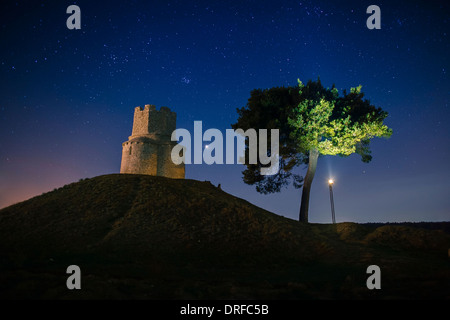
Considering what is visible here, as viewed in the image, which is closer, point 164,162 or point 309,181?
point 309,181

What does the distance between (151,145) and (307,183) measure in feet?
64.9

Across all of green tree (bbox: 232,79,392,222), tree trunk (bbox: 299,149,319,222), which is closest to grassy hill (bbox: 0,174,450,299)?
tree trunk (bbox: 299,149,319,222)

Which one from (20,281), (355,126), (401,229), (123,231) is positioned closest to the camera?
(20,281)

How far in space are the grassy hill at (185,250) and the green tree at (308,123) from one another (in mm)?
7570

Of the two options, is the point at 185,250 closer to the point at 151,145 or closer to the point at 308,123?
the point at 308,123

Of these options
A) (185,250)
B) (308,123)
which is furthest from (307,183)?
(185,250)

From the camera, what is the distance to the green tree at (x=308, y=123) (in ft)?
88.2

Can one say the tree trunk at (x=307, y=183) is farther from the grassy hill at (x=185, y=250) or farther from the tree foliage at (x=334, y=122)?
the grassy hill at (x=185, y=250)

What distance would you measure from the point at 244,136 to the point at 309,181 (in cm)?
841

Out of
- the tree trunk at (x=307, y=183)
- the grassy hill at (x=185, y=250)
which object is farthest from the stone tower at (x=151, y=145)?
the tree trunk at (x=307, y=183)
